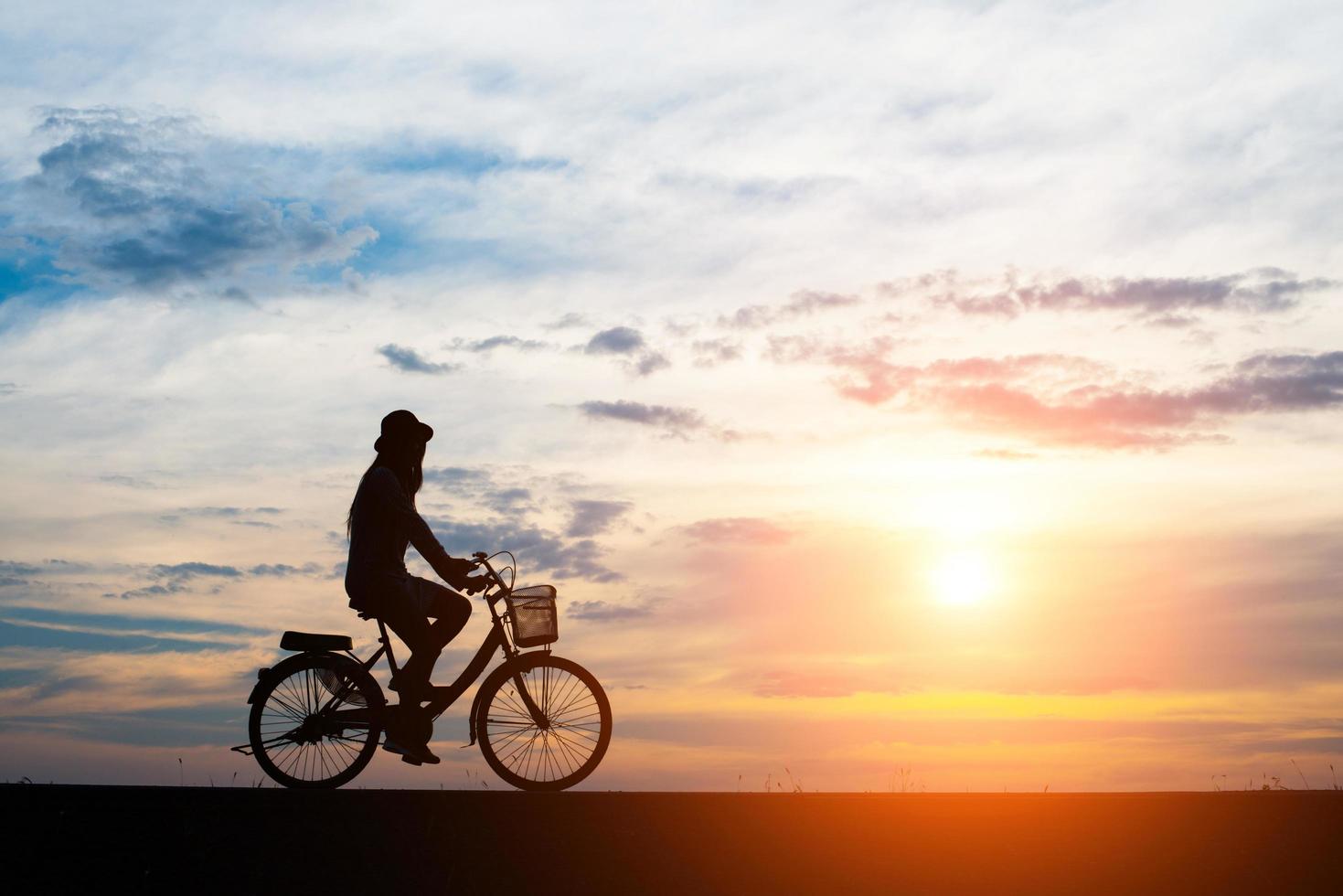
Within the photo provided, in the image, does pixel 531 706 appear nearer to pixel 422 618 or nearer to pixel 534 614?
pixel 534 614

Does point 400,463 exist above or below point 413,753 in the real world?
above

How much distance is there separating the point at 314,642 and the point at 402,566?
3.50 ft

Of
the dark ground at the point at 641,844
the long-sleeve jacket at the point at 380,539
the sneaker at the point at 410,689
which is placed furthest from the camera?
the sneaker at the point at 410,689

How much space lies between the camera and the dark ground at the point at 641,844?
7477 millimetres

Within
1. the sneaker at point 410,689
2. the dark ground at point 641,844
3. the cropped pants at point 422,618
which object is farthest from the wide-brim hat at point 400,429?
the dark ground at point 641,844

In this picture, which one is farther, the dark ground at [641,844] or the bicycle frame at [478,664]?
the bicycle frame at [478,664]

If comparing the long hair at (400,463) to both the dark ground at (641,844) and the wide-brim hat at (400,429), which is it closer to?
the wide-brim hat at (400,429)

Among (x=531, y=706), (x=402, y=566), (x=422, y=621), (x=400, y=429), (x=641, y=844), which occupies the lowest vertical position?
(x=641, y=844)

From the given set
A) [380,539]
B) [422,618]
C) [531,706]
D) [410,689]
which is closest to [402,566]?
[380,539]

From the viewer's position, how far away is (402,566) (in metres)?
10.3

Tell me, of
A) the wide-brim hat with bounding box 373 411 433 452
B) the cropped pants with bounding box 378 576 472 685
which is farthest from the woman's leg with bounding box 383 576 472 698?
the wide-brim hat with bounding box 373 411 433 452

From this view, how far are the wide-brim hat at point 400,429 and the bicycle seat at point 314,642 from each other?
163cm

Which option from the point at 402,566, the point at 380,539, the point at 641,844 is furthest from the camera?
the point at 402,566

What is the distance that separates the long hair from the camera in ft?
33.9
